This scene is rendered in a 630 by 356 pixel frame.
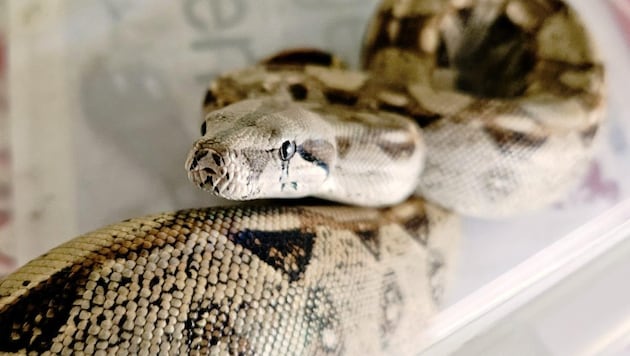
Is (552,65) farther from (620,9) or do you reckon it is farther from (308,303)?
(308,303)

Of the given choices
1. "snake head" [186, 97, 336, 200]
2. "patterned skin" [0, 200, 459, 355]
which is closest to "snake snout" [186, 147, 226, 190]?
"snake head" [186, 97, 336, 200]

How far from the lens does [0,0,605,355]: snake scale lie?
107 cm

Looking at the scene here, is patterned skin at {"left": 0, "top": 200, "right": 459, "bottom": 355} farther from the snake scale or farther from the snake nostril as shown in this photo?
the snake nostril

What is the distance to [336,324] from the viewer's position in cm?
120

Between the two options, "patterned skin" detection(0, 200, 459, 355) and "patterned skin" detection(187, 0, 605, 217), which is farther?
"patterned skin" detection(187, 0, 605, 217)

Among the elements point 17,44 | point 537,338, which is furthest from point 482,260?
point 17,44

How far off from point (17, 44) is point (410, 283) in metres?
1.54

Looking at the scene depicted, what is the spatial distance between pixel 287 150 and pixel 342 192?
26cm

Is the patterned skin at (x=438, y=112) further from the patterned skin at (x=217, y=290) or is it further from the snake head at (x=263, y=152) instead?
the patterned skin at (x=217, y=290)

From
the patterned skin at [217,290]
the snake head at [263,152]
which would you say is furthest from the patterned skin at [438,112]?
the patterned skin at [217,290]

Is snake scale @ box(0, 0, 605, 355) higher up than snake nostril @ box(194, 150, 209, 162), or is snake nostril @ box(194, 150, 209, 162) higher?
snake nostril @ box(194, 150, 209, 162)

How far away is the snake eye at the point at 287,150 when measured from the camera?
1215mm

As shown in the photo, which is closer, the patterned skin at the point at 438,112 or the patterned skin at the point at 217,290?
the patterned skin at the point at 217,290

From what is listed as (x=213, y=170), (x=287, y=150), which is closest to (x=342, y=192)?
(x=287, y=150)
